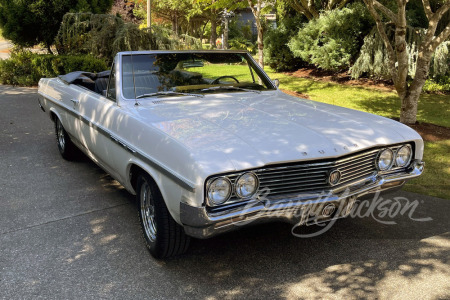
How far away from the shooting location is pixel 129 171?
12.3 feet

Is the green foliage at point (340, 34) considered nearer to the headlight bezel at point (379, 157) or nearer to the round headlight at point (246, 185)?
the headlight bezel at point (379, 157)

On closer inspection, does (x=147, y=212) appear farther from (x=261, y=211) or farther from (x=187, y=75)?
(x=187, y=75)

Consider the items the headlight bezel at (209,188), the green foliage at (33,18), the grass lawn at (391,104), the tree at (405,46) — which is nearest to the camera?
the headlight bezel at (209,188)

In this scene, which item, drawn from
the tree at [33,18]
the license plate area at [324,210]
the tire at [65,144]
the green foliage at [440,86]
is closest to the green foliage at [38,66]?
the tree at [33,18]

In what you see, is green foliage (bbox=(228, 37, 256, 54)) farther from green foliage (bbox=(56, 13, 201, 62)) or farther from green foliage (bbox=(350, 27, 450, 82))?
green foliage (bbox=(350, 27, 450, 82))

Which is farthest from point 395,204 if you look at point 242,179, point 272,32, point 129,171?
point 272,32

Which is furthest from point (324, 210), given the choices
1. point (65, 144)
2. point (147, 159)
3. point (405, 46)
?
point (405, 46)

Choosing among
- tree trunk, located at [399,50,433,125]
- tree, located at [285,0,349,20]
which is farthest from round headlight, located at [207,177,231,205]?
tree, located at [285,0,349,20]

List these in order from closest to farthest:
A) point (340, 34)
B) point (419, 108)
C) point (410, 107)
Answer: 1. point (410, 107)
2. point (419, 108)
3. point (340, 34)

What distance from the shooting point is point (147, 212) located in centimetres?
362

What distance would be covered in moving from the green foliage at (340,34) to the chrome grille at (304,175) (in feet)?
33.3

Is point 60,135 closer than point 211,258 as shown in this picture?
No

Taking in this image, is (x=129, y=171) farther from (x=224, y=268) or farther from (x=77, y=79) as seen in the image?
(x=77, y=79)

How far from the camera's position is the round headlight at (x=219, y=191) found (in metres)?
2.84
